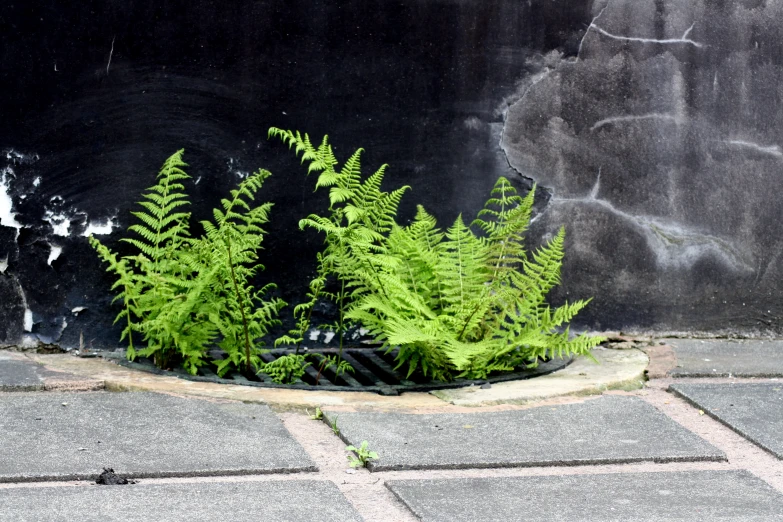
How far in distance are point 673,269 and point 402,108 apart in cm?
156

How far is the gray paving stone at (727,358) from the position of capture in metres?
4.32

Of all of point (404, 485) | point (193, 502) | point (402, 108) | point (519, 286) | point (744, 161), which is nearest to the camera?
point (193, 502)

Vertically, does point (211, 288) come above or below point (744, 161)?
below

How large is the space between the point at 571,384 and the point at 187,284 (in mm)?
1583

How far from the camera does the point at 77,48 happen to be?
4324 mm

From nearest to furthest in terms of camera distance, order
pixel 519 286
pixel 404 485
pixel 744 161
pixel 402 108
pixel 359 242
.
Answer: pixel 404 485 < pixel 359 242 < pixel 519 286 < pixel 402 108 < pixel 744 161

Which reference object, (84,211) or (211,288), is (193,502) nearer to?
(211,288)

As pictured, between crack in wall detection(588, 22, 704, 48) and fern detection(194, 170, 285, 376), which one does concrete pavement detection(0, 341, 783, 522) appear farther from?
crack in wall detection(588, 22, 704, 48)

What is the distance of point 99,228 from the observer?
14.4 feet

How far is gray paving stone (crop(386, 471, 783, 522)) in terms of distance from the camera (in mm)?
2705

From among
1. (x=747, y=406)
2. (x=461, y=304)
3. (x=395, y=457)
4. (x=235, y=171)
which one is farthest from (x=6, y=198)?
(x=747, y=406)

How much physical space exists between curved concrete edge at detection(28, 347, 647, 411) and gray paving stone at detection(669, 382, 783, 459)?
0.28m

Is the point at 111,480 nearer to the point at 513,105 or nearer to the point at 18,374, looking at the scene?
the point at 18,374

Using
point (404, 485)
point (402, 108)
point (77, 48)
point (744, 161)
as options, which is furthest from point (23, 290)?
point (744, 161)
